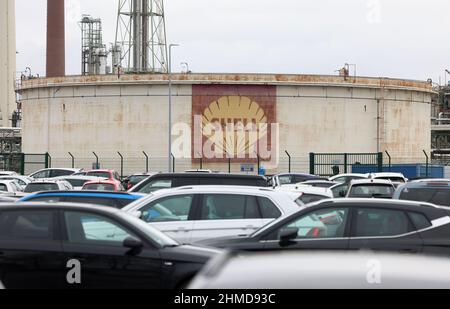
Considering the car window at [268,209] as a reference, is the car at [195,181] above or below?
above

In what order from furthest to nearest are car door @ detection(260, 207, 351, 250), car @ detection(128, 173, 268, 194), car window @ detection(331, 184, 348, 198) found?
car window @ detection(331, 184, 348, 198)
car @ detection(128, 173, 268, 194)
car door @ detection(260, 207, 351, 250)

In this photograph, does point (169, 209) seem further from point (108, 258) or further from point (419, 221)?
point (419, 221)

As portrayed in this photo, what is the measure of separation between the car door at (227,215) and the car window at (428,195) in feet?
13.5

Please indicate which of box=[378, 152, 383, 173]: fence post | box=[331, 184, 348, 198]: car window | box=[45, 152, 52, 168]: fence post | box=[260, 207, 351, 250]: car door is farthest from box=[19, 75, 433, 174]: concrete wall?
box=[260, 207, 351, 250]: car door

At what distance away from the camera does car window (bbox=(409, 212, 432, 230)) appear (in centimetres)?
978

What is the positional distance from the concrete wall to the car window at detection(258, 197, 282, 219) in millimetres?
37141

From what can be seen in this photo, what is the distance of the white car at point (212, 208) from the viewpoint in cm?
1197

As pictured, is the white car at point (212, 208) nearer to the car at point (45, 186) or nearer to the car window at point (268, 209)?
the car window at point (268, 209)

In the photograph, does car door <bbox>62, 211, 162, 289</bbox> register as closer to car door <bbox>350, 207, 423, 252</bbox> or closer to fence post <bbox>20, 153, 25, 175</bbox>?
Answer: car door <bbox>350, 207, 423, 252</bbox>

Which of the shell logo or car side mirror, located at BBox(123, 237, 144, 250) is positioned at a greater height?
the shell logo

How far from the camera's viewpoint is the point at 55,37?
60.2m

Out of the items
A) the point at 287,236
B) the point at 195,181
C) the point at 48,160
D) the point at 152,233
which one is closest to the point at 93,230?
the point at 152,233

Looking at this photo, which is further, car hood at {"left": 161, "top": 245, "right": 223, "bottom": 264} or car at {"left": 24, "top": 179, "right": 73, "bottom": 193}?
car at {"left": 24, "top": 179, "right": 73, "bottom": 193}

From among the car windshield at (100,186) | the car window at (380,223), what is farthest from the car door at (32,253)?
the car windshield at (100,186)
